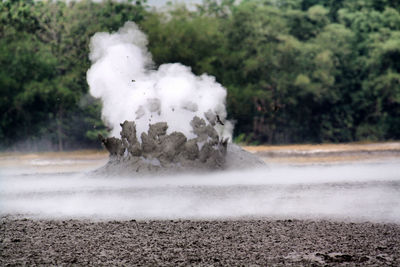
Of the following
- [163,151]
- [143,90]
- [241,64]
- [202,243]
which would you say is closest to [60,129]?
[241,64]

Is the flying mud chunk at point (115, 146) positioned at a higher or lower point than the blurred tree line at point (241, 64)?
lower

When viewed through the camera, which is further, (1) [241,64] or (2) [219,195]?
(1) [241,64]

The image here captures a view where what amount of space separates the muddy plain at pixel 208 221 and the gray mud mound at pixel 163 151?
2.77 feet

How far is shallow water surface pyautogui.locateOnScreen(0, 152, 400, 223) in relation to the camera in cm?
970

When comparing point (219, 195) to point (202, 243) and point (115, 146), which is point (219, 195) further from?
point (115, 146)

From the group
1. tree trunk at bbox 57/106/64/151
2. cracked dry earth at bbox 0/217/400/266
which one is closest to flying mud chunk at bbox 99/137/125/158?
cracked dry earth at bbox 0/217/400/266

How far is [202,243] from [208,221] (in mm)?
1589

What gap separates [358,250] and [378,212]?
282cm

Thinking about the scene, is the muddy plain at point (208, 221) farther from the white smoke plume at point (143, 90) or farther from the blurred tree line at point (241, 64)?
the blurred tree line at point (241, 64)

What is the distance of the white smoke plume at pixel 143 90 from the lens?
1588 cm

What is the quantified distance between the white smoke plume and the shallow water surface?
1783 mm

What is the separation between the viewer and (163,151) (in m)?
15.3

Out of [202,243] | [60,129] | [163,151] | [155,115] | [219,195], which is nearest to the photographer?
[202,243]

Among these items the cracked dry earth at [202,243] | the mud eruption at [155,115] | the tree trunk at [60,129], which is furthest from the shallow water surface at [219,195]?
the tree trunk at [60,129]
